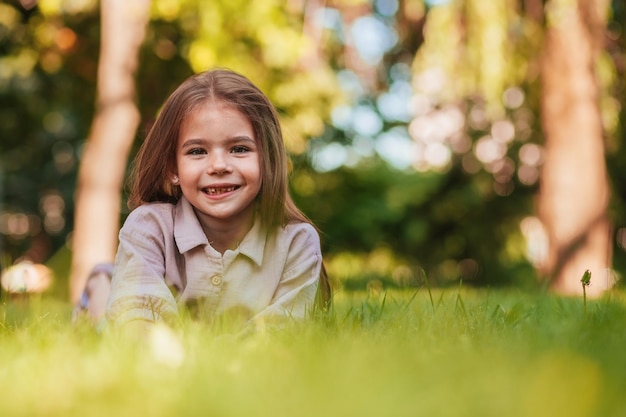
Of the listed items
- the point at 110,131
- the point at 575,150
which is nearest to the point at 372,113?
the point at 575,150

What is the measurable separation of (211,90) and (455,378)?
5.68ft

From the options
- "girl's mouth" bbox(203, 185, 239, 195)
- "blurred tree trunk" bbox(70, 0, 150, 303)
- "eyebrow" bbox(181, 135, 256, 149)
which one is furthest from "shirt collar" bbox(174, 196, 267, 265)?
"blurred tree trunk" bbox(70, 0, 150, 303)

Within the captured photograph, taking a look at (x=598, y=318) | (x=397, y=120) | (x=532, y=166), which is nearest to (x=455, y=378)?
(x=598, y=318)

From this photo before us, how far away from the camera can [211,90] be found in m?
2.98

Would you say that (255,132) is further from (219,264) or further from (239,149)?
(219,264)

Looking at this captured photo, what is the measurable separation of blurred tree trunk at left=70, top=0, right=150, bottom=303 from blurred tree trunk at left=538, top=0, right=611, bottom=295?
4.17m

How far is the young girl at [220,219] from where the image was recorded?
2801 millimetres

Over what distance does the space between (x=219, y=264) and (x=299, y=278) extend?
278mm

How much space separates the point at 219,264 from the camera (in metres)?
2.84

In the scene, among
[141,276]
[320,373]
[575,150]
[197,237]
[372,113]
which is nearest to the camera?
[320,373]

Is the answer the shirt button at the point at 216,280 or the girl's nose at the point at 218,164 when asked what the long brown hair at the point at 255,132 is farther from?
the shirt button at the point at 216,280

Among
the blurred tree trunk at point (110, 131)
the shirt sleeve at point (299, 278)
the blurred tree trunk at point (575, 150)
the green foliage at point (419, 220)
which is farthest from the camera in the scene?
the green foliage at point (419, 220)

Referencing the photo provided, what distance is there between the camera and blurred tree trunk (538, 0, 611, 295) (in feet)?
27.2

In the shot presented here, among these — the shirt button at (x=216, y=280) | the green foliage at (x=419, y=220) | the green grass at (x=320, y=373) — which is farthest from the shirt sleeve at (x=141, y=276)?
the green foliage at (x=419, y=220)
